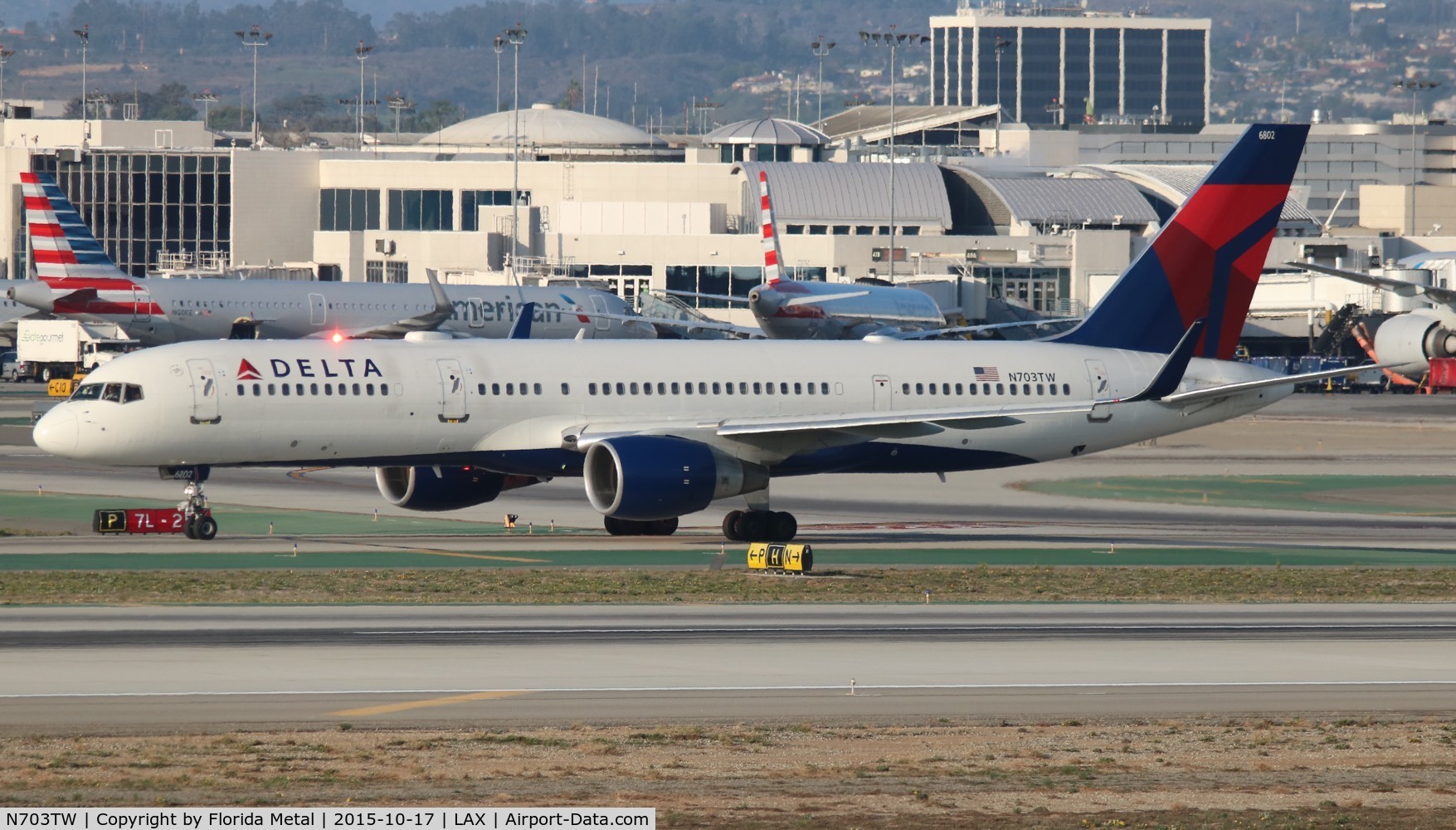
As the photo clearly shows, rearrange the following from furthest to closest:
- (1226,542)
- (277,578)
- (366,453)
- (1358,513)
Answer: (1358,513), (1226,542), (366,453), (277,578)

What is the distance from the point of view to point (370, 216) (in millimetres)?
164750

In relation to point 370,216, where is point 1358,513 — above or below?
below

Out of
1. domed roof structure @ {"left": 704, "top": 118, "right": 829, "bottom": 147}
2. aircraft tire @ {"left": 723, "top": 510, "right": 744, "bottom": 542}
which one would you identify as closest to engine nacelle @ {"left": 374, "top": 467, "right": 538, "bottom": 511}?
aircraft tire @ {"left": 723, "top": 510, "right": 744, "bottom": 542}

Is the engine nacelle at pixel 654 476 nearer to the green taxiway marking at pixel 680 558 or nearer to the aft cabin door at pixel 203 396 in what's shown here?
the green taxiway marking at pixel 680 558

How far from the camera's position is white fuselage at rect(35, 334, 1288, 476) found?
41.3m

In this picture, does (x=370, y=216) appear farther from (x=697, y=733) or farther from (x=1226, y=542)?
(x=697, y=733)

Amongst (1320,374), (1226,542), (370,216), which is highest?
(370,216)

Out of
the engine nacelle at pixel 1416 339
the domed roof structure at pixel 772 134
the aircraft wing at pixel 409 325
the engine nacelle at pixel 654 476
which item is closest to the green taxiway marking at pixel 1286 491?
the engine nacelle at pixel 654 476

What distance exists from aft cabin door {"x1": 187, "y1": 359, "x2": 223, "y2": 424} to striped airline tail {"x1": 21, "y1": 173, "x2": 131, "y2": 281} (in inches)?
2470

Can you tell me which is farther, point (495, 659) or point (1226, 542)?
point (1226, 542)

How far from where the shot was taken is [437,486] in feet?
147

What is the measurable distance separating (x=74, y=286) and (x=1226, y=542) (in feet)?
234

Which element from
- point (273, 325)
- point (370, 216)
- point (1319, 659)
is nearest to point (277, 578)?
point (1319, 659)

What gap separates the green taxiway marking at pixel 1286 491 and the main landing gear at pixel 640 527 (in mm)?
16589
